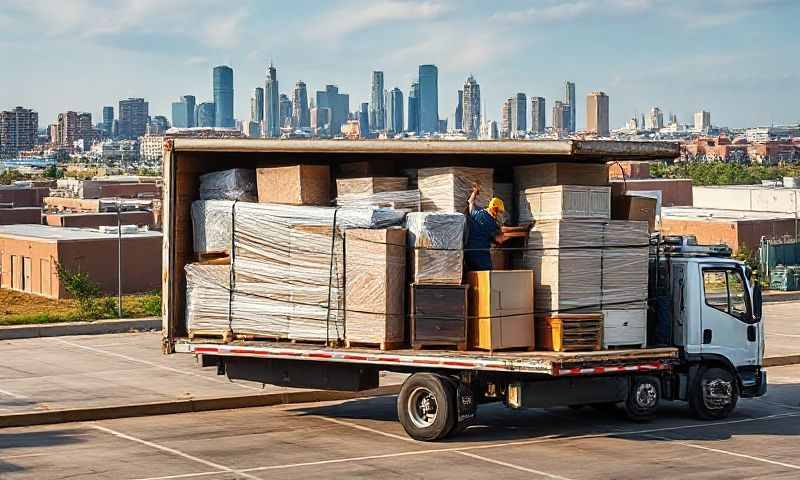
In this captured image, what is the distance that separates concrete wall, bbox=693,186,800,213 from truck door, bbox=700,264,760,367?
179ft

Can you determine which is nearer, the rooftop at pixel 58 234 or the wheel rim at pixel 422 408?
the wheel rim at pixel 422 408

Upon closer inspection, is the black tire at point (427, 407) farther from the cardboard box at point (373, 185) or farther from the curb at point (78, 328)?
the curb at point (78, 328)

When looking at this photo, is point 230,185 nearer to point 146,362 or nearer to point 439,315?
point 439,315

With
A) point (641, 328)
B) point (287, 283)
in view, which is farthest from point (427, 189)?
point (641, 328)

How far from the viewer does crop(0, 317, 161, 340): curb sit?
25.5 meters

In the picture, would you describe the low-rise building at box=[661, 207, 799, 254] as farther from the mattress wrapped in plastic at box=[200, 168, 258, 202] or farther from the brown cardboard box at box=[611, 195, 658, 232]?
the mattress wrapped in plastic at box=[200, 168, 258, 202]

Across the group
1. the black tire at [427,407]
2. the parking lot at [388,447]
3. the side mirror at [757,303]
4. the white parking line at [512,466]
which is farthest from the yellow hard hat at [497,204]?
the side mirror at [757,303]

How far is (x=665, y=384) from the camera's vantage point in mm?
16438

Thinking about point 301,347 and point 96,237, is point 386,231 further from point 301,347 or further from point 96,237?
point 96,237

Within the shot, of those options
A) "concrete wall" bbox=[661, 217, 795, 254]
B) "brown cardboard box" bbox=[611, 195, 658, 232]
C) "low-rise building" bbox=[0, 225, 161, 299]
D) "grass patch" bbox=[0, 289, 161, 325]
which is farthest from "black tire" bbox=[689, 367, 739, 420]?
"concrete wall" bbox=[661, 217, 795, 254]

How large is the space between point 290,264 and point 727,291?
5.90 meters

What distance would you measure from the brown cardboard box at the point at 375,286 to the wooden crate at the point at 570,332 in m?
1.66

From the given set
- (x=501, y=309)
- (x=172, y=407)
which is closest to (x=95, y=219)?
(x=172, y=407)

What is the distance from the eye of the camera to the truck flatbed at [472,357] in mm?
14398
